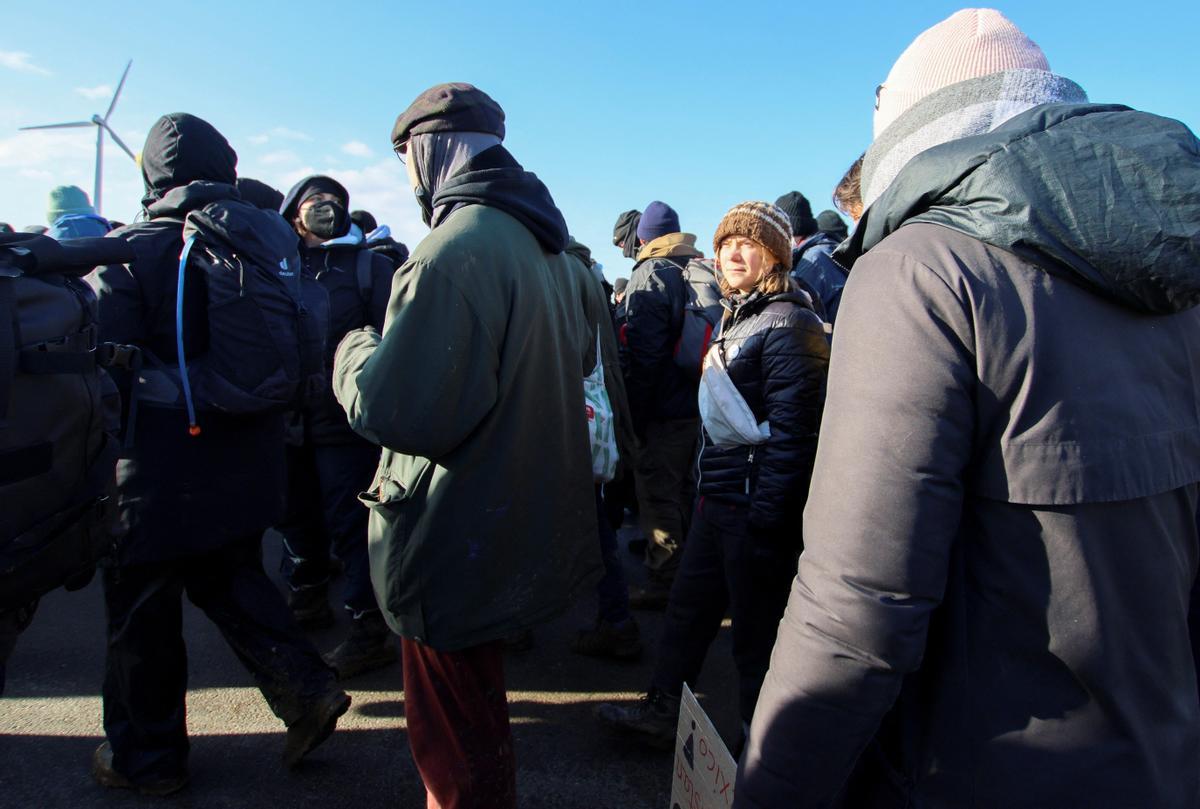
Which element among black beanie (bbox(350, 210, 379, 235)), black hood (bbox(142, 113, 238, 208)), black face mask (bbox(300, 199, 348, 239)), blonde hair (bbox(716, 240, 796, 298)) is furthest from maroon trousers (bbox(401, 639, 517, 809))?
black beanie (bbox(350, 210, 379, 235))

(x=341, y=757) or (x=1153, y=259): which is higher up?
(x=1153, y=259)

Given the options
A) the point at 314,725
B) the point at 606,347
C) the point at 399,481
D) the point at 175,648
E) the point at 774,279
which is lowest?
the point at 314,725

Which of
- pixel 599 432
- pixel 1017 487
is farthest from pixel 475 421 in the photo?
pixel 1017 487

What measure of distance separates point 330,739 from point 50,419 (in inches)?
66.7

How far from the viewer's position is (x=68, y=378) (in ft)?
5.70

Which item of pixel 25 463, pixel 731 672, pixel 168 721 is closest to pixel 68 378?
pixel 25 463

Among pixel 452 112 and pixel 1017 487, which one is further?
pixel 452 112

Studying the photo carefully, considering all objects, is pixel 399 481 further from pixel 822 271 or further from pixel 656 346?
pixel 822 271

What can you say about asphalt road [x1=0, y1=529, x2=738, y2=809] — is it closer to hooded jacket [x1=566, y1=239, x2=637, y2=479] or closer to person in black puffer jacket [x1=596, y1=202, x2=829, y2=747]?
person in black puffer jacket [x1=596, y1=202, x2=829, y2=747]

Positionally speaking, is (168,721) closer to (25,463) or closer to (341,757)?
(341,757)

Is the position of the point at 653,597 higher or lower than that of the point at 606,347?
lower

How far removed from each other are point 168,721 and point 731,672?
2.24 metres

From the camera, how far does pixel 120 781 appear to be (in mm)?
2477

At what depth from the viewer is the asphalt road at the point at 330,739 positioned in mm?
2516
